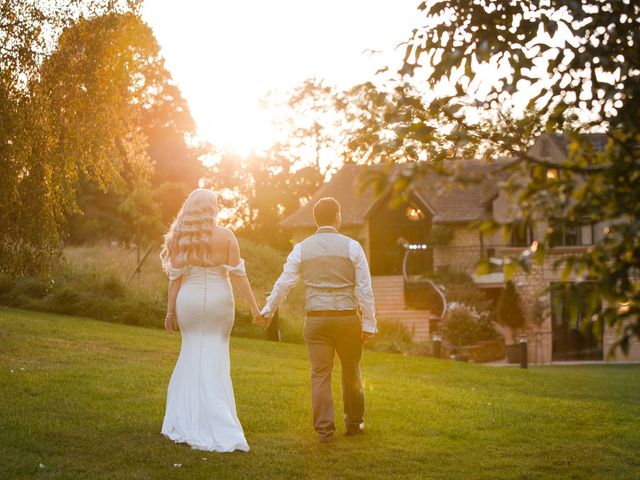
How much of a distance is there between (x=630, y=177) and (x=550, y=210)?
0.32m

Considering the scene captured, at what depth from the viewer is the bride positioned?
7.63 meters

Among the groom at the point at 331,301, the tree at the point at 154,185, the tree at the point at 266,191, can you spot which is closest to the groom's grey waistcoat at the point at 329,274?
the groom at the point at 331,301

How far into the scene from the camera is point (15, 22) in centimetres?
1218

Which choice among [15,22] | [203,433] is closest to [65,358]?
[15,22]

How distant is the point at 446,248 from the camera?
3862 cm

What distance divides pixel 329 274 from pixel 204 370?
1.46m

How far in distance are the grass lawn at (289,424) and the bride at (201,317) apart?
1.00 feet

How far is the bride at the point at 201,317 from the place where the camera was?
7.63m

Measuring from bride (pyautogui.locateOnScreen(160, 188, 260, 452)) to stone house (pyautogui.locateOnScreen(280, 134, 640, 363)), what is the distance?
23499 millimetres

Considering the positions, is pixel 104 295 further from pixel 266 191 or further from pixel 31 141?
pixel 266 191

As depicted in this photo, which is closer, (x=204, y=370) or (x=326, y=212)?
(x=204, y=370)

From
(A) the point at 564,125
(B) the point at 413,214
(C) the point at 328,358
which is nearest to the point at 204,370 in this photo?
(C) the point at 328,358

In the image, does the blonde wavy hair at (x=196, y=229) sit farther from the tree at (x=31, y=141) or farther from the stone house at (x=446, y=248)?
the stone house at (x=446, y=248)

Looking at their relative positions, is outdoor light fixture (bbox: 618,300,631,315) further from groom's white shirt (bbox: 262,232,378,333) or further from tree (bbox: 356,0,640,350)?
groom's white shirt (bbox: 262,232,378,333)
